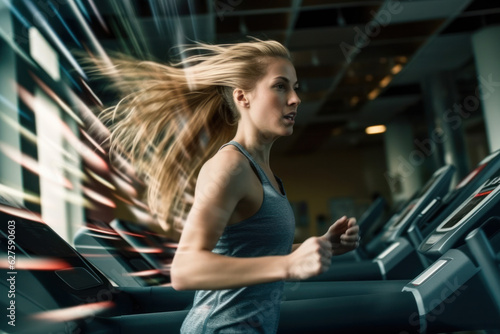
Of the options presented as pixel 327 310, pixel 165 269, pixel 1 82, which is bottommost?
pixel 327 310

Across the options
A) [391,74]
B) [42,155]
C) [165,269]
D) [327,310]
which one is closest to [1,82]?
[42,155]

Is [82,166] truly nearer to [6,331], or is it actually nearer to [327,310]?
[6,331]

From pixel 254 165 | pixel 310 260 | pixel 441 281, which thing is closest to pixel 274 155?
pixel 441 281

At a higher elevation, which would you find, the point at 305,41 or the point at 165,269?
the point at 305,41

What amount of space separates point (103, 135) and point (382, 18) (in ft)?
13.0

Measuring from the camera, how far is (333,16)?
477 cm

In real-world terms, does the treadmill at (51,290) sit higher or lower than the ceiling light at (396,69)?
lower

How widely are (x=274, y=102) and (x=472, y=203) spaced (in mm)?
706

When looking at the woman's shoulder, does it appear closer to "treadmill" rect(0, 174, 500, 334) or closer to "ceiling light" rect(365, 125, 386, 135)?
"treadmill" rect(0, 174, 500, 334)

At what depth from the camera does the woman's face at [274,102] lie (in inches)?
39.3

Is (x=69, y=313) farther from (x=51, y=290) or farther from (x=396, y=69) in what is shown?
(x=396, y=69)

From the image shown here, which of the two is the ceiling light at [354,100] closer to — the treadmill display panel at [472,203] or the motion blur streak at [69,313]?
the treadmill display panel at [472,203]

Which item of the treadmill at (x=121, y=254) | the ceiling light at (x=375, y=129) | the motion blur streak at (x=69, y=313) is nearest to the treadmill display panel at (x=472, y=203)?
the motion blur streak at (x=69, y=313)

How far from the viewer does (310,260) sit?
0.73 meters
